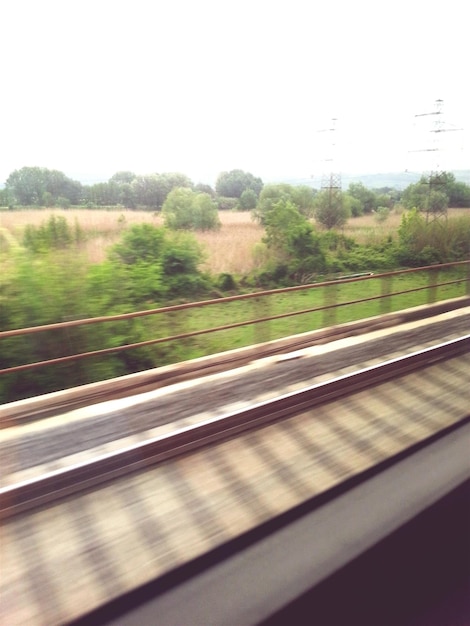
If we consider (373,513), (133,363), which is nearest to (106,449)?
(133,363)

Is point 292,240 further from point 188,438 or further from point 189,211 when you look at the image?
point 188,438

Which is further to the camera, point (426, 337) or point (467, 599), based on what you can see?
point (426, 337)

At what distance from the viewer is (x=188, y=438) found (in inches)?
69.7

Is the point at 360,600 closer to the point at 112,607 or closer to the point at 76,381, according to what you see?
the point at 112,607

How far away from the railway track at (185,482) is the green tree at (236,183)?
111 centimetres

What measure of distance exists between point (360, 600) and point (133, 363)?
1.51 meters

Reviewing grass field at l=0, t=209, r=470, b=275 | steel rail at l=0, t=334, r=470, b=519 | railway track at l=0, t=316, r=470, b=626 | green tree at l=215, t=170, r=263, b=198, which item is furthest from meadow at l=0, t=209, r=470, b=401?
steel rail at l=0, t=334, r=470, b=519

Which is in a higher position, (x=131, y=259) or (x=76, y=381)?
(x=131, y=259)

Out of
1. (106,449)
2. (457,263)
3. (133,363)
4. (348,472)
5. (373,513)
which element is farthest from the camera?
(457,263)

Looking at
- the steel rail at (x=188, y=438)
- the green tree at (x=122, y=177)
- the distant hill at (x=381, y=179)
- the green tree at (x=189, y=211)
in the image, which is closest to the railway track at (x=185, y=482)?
the steel rail at (x=188, y=438)

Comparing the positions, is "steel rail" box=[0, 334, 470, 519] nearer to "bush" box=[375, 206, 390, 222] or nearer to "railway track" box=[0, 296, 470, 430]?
"railway track" box=[0, 296, 470, 430]

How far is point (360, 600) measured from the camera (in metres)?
0.95

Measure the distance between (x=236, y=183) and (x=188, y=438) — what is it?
148 cm

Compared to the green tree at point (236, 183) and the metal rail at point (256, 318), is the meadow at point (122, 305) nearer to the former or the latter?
the metal rail at point (256, 318)
